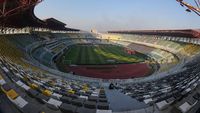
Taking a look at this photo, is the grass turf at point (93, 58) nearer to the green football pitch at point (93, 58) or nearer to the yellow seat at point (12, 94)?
the green football pitch at point (93, 58)

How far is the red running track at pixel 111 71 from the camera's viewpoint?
Result: 42844 millimetres

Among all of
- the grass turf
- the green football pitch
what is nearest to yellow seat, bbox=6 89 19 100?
the grass turf

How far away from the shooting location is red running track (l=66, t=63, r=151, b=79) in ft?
141

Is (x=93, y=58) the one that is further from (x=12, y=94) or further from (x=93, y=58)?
(x=12, y=94)

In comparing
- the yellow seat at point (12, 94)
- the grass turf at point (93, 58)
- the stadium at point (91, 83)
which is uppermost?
the yellow seat at point (12, 94)

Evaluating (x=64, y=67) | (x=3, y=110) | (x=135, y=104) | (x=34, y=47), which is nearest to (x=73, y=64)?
(x=64, y=67)

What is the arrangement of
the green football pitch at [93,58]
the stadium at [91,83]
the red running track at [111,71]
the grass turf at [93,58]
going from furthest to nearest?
the green football pitch at [93,58]
the grass turf at [93,58]
the red running track at [111,71]
the stadium at [91,83]

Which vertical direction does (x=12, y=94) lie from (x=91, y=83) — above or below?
Answer: above

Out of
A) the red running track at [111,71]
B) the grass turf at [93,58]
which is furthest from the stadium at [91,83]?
the grass turf at [93,58]

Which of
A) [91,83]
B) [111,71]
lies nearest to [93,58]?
[111,71]

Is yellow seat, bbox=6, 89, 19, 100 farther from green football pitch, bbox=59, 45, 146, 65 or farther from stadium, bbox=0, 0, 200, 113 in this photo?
green football pitch, bbox=59, 45, 146, 65

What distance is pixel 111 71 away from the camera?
153 ft

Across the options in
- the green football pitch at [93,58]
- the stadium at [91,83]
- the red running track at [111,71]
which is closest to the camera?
the stadium at [91,83]

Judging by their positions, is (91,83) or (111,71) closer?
(91,83)
